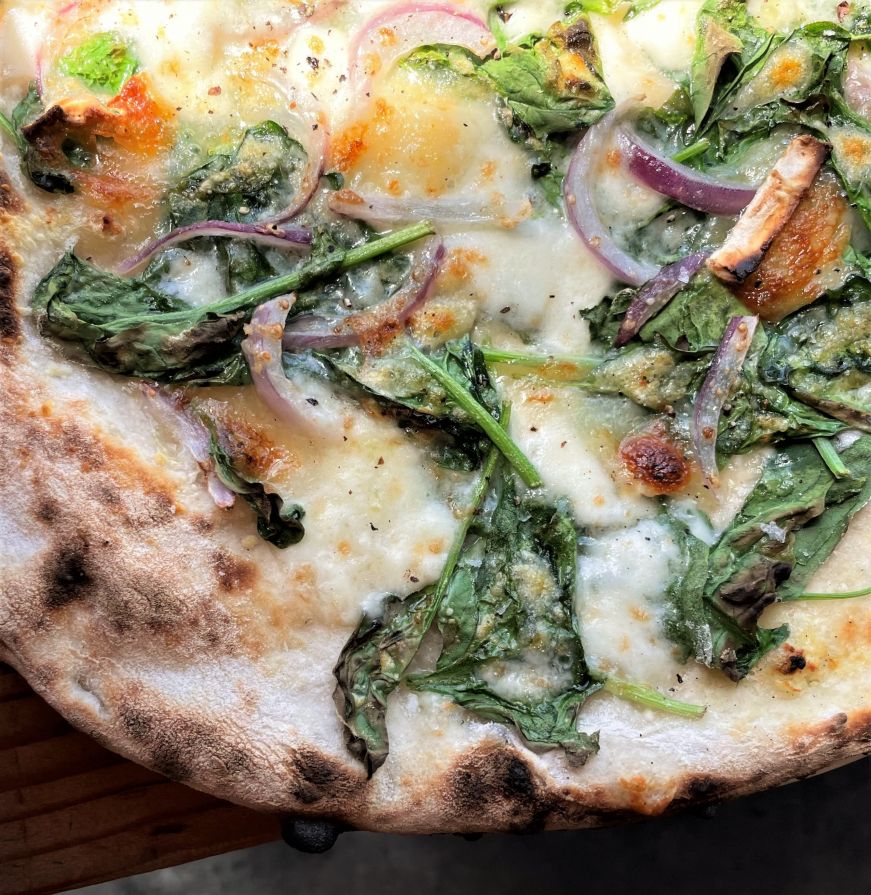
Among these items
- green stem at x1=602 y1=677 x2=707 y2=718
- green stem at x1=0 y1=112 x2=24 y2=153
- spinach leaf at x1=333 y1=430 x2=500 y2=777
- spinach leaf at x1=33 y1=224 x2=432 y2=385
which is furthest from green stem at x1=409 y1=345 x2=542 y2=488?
green stem at x1=0 y1=112 x2=24 y2=153

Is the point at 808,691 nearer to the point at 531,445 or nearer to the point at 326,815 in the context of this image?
the point at 531,445

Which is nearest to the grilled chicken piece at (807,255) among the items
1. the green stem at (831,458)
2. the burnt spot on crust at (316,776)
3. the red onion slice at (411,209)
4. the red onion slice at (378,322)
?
the green stem at (831,458)

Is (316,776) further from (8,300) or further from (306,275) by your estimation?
(8,300)

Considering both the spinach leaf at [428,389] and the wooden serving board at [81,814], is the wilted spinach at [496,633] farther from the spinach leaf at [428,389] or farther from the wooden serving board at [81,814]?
the wooden serving board at [81,814]

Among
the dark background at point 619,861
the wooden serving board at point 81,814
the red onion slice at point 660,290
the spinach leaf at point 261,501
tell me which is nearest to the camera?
the spinach leaf at point 261,501

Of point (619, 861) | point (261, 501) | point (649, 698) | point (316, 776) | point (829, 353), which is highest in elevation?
point (829, 353)

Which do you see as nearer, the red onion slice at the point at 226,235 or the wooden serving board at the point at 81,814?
the red onion slice at the point at 226,235

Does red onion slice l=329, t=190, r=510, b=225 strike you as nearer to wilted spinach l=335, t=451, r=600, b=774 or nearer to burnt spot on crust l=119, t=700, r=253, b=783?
wilted spinach l=335, t=451, r=600, b=774

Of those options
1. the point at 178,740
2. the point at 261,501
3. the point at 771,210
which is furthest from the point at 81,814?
the point at 771,210
